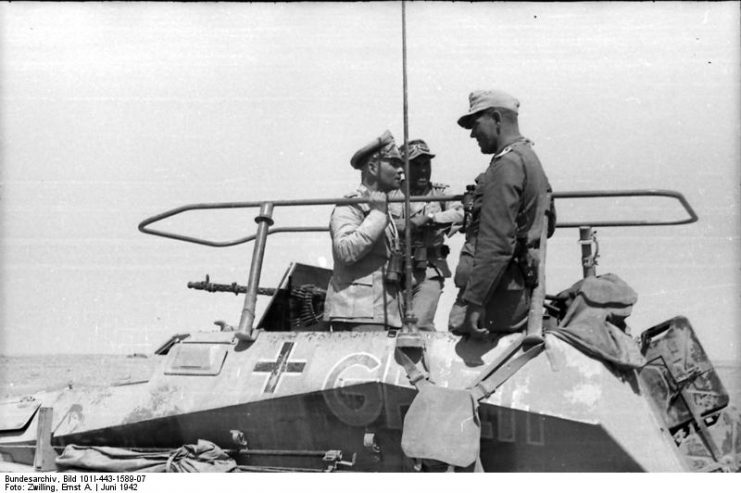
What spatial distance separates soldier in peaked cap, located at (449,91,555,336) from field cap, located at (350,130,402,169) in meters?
0.97

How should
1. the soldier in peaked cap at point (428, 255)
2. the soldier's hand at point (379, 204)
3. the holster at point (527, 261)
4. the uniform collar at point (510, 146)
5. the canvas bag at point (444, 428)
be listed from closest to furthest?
the canvas bag at point (444, 428) < the holster at point (527, 261) < the uniform collar at point (510, 146) < the soldier's hand at point (379, 204) < the soldier in peaked cap at point (428, 255)

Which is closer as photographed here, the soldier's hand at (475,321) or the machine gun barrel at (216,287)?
the soldier's hand at (475,321)

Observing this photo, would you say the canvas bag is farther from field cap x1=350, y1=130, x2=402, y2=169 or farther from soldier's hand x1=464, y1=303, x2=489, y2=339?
field cap x1=350, y1=130, x2=402, y2=169

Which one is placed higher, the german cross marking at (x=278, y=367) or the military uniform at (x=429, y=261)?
the military uniform at (x=429, y=261)

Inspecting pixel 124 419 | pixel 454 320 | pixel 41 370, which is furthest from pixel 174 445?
pixel 41 370

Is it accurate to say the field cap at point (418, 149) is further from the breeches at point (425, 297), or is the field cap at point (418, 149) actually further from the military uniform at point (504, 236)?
the military uniform at point (504, 236)

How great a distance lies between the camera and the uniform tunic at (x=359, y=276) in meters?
5.84

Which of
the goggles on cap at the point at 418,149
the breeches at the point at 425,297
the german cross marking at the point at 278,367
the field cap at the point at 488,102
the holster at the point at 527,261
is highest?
the goggles on cap at the point at 418,149

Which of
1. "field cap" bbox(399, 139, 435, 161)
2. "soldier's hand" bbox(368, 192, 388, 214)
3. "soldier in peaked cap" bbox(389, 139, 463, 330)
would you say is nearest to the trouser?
"soldier in peaked cap" bbox(389, 139, 463, 330)

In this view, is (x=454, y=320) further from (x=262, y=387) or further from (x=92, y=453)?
(x=92, y=453)

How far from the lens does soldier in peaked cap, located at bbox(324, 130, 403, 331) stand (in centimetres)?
581


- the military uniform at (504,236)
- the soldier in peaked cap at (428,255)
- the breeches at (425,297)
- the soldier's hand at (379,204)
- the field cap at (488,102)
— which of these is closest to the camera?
the military uniform at (504,236)

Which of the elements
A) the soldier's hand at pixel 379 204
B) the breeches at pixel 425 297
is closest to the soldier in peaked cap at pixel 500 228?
the soldier's hand at pixel 379 204
